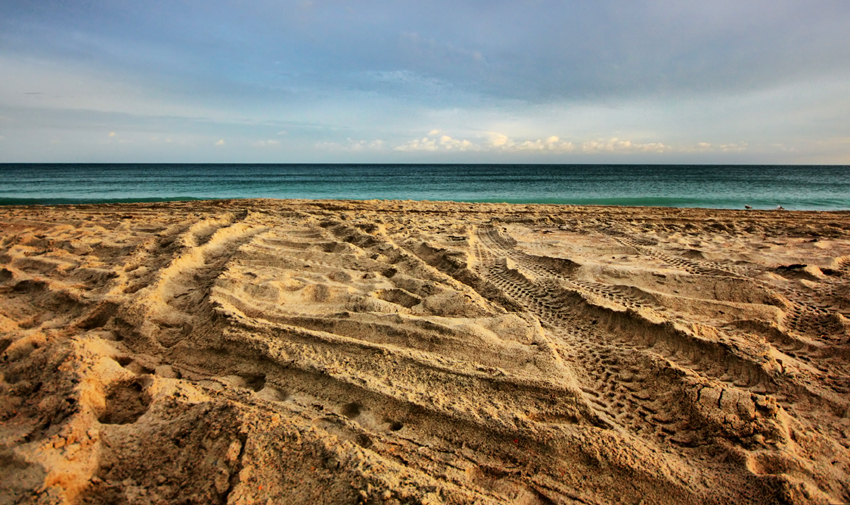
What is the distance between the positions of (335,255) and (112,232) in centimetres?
367

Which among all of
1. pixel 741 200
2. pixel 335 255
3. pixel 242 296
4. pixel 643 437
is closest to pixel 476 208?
A: pixel 335 255

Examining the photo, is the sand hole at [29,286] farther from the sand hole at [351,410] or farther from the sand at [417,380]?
the sand hole at [351,410]

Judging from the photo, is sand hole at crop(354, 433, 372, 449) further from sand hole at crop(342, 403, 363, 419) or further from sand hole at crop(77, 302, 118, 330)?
sand hole at crop(77, 302, 118, 330)

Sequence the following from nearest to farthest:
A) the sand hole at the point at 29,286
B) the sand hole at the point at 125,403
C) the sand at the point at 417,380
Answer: the sand at the point at 417,380
the sand hole at the point at 125,403
the sand hole at the point at 29,286

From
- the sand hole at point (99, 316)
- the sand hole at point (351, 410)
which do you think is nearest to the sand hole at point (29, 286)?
the sand hole at point (99, 316)

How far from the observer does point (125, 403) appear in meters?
1.85

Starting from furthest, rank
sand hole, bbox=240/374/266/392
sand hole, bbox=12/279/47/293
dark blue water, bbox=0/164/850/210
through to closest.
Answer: dark blue water, bbox=0/164/850/210
sand hole, bbox=12/279/47/293
sand hole, bbox=240/374/266/392

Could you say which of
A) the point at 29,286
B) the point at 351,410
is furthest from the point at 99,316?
the point at 351,410

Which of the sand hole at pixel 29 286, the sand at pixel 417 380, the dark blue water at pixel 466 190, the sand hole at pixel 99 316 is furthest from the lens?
the dark blue water at pixel 466 190

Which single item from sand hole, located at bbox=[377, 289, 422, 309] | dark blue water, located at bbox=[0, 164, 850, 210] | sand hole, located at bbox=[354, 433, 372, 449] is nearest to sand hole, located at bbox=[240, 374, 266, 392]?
sand hole, located at bbox=[354, 433, 372, 449]

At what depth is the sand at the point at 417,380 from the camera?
58.1 inches

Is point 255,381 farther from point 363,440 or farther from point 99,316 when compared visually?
point 99,316

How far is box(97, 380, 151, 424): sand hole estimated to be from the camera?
5.76 feet

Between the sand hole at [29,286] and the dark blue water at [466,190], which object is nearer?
the sand hole at [29,286]
